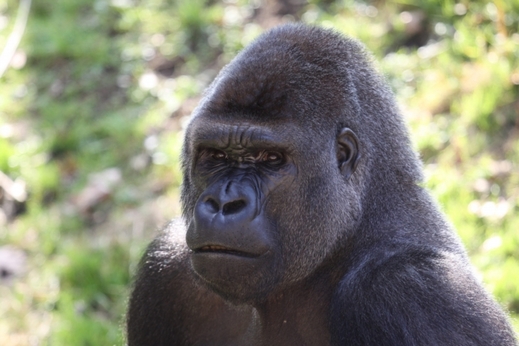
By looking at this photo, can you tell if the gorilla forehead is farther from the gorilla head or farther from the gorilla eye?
the gorilla eye

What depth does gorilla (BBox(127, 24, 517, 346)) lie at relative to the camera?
12.4ft

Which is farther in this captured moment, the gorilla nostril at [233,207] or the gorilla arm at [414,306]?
the gorilla nostril at [233,207]

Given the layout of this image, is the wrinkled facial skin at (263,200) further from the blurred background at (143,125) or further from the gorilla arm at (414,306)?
the blurred background at (143,125)

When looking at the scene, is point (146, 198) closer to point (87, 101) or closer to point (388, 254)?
point (87, 101)

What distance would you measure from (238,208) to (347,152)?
717 mm

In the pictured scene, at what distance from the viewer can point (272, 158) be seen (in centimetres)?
410

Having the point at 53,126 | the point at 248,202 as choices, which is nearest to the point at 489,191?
the point at 248,202

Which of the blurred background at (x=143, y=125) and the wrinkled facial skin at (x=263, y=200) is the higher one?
the wrinkled facial skin at (x=263, y=200)

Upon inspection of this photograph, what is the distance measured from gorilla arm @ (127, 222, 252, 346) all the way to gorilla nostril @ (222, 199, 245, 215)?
871mm

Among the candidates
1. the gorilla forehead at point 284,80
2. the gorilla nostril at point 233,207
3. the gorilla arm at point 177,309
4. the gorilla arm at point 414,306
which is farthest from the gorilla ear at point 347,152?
the gorilla arm at point 177,309

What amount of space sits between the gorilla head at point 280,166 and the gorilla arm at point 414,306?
311mm

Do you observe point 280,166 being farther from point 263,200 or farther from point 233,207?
point 233,207

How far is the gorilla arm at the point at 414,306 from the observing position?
3678mm

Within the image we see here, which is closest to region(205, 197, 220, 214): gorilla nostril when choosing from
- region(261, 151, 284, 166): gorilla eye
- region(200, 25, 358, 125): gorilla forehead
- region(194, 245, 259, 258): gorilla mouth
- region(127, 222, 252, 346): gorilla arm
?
region(194, 245, 259, 258): gorilla mouth
